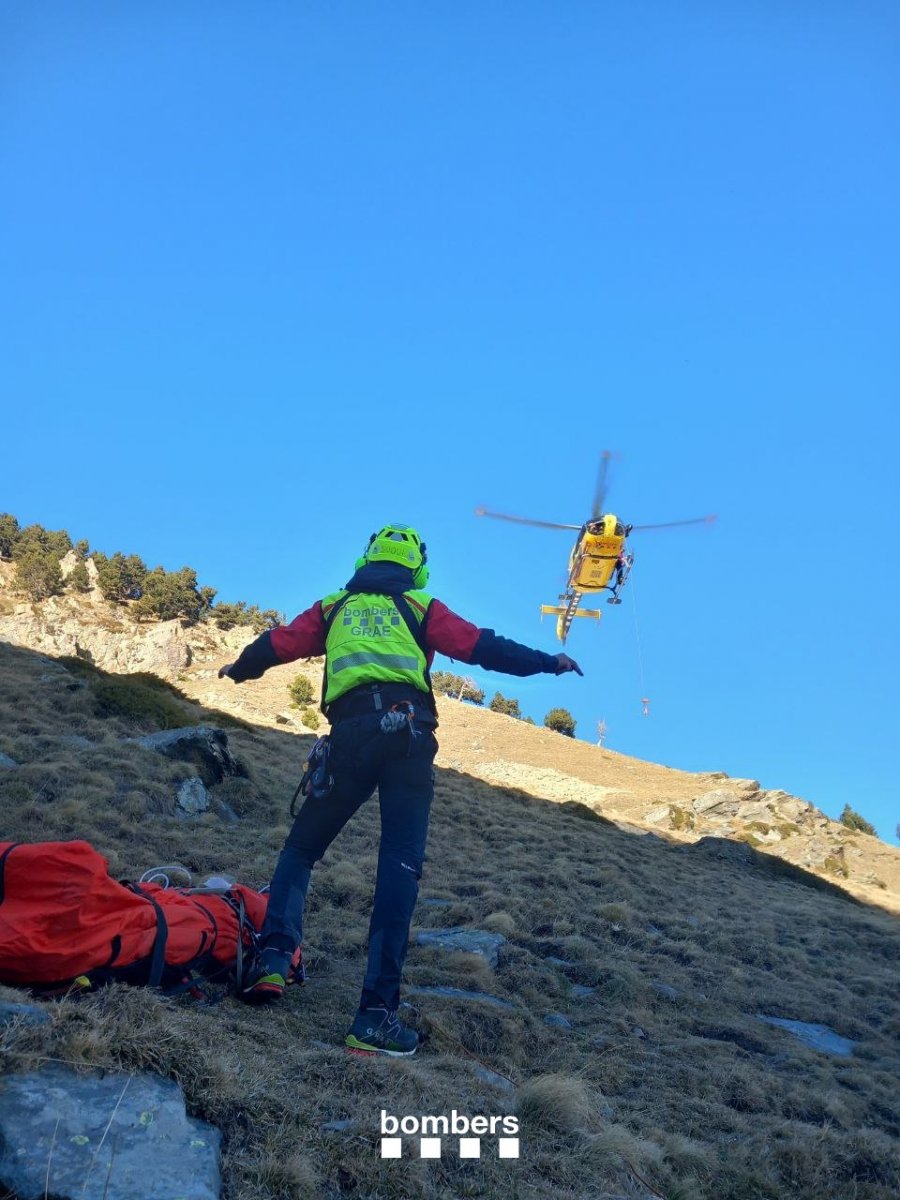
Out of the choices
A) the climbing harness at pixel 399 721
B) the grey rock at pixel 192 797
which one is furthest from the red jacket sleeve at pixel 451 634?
the grey rock at pixel 192 797

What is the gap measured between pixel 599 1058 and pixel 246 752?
544 inches

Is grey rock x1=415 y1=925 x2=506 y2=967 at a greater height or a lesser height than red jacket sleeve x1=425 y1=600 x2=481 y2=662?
lesser

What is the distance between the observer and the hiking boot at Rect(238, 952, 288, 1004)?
4.55m

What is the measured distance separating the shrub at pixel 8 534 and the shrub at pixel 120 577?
571cm

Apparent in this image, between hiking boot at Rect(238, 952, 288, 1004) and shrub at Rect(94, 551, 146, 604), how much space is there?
171 ft

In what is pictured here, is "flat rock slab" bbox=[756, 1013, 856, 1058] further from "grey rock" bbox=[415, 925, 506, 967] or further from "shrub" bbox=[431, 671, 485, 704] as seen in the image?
"shrub" bbox=[431, 671, 485, 704]

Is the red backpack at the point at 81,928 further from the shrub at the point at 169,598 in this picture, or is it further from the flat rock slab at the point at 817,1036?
the shrub at the point at 169,598

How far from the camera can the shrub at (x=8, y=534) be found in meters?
56.8

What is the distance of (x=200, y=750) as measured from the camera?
45.2 feet

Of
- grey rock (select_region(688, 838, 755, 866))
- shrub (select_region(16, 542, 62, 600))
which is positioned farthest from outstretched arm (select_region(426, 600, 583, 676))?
shrub (select_region(16, 542, 62, 600))

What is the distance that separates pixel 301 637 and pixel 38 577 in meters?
49.1

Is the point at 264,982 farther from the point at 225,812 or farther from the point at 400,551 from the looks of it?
the point at 225,812

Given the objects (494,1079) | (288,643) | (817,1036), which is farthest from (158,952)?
(817,1036)

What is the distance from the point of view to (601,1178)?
3377 millimetres
